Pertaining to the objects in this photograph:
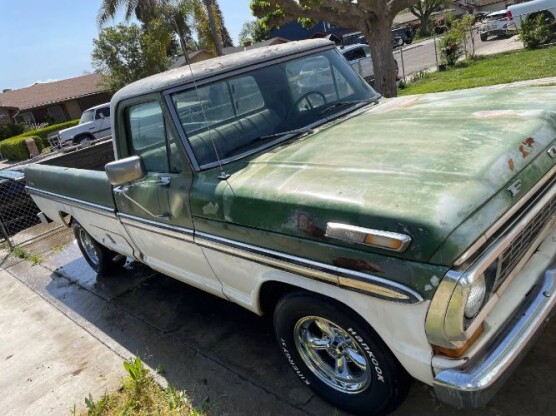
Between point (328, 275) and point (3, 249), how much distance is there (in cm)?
705

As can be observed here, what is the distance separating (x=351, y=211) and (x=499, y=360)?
0.89 meters

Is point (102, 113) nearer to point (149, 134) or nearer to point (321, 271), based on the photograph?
point (149, 134)

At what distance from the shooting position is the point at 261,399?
309 cm

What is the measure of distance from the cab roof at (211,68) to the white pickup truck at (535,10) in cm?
1758

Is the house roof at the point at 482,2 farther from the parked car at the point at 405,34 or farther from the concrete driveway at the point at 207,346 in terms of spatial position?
the concrete driveway at the point at 207,346

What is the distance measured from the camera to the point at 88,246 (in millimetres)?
5773

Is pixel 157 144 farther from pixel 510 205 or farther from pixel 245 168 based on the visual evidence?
pixel 510 205

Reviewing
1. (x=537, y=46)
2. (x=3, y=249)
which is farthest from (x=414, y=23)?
(x=3, y=249)

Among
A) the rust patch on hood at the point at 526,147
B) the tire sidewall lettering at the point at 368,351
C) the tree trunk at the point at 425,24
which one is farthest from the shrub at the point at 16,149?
the tree trunk at the point at 425,24

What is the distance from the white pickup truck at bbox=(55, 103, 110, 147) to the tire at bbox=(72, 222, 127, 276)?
16.0 meters

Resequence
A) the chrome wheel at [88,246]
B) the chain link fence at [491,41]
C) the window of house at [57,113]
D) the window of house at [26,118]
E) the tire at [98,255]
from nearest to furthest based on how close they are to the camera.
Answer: the tire at [98,255] → the chrome wheel at [88,246] → the chain link fence at [491,41] → the window of house at [26,118] → the window of house at [57,113]

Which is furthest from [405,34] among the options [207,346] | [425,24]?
[207,346]

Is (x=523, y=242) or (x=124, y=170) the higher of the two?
(x=124, y=170)

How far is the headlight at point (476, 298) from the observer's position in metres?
2.06
